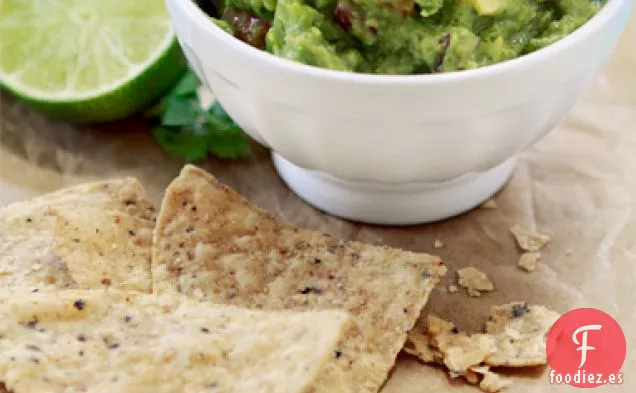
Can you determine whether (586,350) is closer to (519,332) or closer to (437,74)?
(519,332)

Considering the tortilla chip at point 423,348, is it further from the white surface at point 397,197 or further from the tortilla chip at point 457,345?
the white surface at point 397,197

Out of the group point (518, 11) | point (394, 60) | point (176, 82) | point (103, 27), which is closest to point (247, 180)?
point (176, 82)

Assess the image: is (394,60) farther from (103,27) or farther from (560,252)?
(103,27)

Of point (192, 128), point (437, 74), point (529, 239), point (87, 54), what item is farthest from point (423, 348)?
point (87, 54)

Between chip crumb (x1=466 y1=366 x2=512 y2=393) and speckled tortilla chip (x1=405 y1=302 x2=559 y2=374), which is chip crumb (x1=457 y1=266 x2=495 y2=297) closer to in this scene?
speckled tortilla chip (x1=405 y1=302 x2=559 y2=374)

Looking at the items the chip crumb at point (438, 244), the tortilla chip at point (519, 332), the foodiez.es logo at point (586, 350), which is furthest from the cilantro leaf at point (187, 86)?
the foodiez.es logo at point (586, 350)

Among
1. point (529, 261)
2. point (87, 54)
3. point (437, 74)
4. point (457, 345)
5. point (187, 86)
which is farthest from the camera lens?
point (187, 86)
